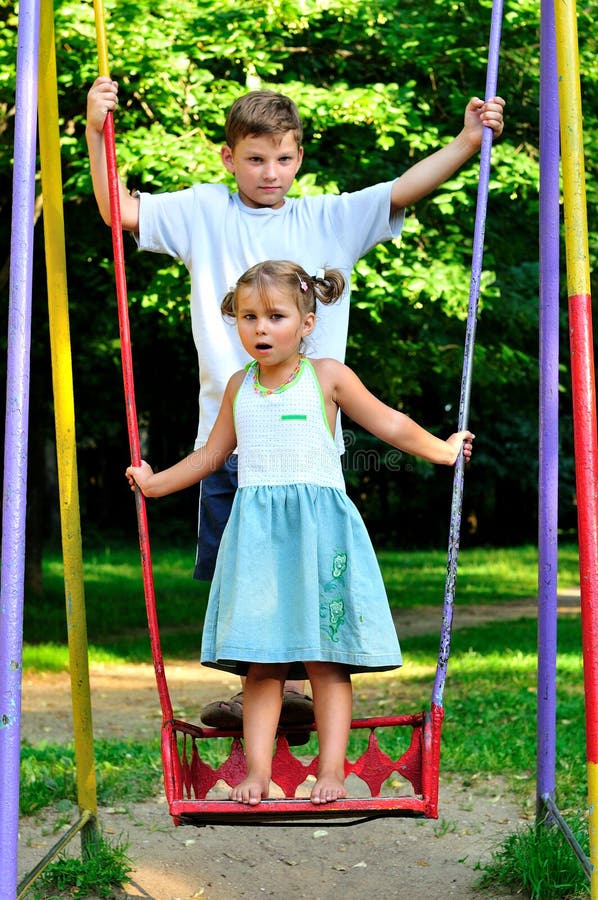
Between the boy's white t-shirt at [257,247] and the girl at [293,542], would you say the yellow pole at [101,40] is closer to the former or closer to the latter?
the boy's white t-shirt at [257,247]

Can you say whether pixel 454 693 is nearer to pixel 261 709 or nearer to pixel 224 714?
pixel 224 714

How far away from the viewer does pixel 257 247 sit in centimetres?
325

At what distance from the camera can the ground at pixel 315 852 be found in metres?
3.85

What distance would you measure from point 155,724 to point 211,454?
4.42 meters

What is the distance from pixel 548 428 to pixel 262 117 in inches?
51.3

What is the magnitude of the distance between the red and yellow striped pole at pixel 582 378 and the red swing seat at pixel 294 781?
16.3 inches

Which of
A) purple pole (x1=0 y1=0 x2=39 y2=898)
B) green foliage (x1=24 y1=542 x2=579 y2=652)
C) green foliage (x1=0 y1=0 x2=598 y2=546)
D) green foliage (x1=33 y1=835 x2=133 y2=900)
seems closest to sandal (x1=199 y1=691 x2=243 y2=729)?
purple pole (x1=0 y1=0 x2=39 y2=898)

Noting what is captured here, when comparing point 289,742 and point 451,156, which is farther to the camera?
point 289,742

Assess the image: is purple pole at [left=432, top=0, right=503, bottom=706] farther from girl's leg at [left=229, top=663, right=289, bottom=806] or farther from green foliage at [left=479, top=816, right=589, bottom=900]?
green foliage at [left=479, top=816, right=589, bottom=900]

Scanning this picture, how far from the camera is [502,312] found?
951 centimetres

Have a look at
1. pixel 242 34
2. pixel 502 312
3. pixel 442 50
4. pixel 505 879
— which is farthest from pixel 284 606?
pixel 502 312

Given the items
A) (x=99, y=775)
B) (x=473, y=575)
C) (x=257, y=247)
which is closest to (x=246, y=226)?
(x=257, y=247)

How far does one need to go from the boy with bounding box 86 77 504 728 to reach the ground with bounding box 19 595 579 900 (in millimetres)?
922

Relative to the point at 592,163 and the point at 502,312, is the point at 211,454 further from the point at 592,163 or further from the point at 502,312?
the point at 502,312
